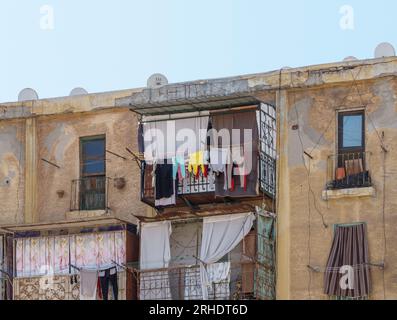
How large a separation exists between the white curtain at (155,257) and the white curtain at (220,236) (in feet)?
3.10

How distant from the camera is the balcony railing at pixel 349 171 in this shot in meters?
37.7

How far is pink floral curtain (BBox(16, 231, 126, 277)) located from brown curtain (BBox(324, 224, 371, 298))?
5.13 metres

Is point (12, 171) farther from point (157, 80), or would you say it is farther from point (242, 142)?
point (242, 142)

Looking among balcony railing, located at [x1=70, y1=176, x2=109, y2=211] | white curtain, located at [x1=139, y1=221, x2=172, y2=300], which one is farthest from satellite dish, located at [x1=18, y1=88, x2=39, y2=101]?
white curtain, located at [x1=139, y1=221, x2=172, y2=300]

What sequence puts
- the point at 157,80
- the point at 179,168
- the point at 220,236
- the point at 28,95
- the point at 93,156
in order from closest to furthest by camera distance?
the point at 220,236
the point at 179,168
the point at 157,80
the point at 93,156
the point at 28,95

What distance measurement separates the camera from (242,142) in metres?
38.2

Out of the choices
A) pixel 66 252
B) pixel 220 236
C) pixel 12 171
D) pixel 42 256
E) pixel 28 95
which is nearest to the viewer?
pixel 220 236

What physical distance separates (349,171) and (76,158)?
7390 mm

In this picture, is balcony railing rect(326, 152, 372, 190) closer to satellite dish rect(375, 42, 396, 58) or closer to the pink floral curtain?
satellite dish rect(375, 42, 396, 58)

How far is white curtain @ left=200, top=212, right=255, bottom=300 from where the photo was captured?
3803 cm

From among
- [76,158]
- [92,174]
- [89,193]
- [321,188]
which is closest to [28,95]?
[76,158]
